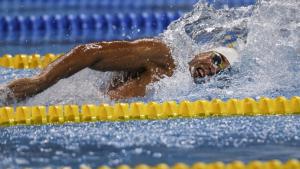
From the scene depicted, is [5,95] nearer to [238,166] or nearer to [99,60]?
[99,60]

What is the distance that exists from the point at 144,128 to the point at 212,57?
872 mm

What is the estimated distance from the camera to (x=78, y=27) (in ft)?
21.6

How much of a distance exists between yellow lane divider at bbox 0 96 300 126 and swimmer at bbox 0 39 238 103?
0.48ft

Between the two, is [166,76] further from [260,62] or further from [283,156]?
[283,156]

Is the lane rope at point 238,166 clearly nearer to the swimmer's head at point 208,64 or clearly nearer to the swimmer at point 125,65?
the swimmer at point 125,65

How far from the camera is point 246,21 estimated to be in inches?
210

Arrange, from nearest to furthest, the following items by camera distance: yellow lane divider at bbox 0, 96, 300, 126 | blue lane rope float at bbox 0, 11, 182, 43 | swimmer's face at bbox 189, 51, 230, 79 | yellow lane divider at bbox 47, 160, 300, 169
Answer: yellow lane divider at bbox 47, 160, 300, 169
yellow lane divider at bbox 0, 96, 300, 126
swimmer's face at bbox 189, 51, 230, 79
blue lane rope float at bbox 0, 11, 182, 43

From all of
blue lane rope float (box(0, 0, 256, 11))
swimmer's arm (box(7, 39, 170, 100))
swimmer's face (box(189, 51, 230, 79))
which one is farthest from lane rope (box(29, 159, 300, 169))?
blue lane rope float (box(0, 0, 256, 11))

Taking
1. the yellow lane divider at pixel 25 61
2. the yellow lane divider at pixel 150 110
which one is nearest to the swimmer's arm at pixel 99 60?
the yellow lane divider at pixel 150 110

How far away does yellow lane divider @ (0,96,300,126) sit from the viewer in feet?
12.8

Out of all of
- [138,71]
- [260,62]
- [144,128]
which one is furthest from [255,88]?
[144,128]

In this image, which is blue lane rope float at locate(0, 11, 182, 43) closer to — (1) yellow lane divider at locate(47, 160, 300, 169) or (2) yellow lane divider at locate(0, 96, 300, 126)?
(2) yellow lane divider at locate(0, 96, 300, 126)

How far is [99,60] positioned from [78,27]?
252 centimetres

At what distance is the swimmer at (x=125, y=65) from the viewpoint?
13.1 feet
